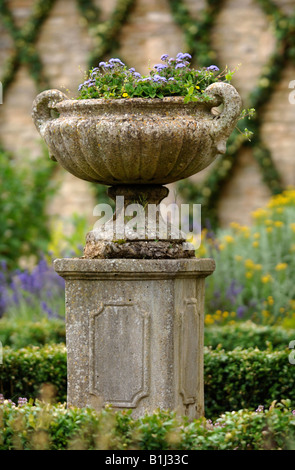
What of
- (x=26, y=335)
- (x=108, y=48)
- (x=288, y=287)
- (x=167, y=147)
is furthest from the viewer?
(x=108, y=48)

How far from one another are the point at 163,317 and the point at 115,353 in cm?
30

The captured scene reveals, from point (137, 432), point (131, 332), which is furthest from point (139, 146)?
point (137, 432)

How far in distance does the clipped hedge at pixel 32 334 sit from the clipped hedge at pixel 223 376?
683mm

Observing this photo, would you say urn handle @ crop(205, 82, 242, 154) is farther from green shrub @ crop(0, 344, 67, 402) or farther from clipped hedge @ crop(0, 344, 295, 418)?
green shrub @ crop(0, 344, 67, 402)

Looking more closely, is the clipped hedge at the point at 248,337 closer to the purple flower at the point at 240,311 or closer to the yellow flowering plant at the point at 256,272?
the yellow flowering plant at the point at 256,272

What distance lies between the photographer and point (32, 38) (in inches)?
400

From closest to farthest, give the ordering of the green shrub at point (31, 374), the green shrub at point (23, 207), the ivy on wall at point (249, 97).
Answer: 1. the green shrub at point (31, 374)
2. the green shrub at point (23, 207)
3. the ivy on wall at point (249, 97)

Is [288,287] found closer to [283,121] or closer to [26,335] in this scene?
[26,335]

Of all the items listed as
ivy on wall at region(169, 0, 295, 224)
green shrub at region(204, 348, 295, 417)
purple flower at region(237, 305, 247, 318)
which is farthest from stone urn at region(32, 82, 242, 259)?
ivy on wall at region(169, 0, 295, 224)

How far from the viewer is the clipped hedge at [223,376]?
4.55m

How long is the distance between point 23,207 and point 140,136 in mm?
5738

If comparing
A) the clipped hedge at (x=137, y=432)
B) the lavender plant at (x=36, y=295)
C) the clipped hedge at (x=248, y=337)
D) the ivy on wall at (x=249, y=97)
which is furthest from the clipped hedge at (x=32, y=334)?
the ivy on wall at (x=249, y=97)

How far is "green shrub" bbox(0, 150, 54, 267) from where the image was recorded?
28.8 feet
